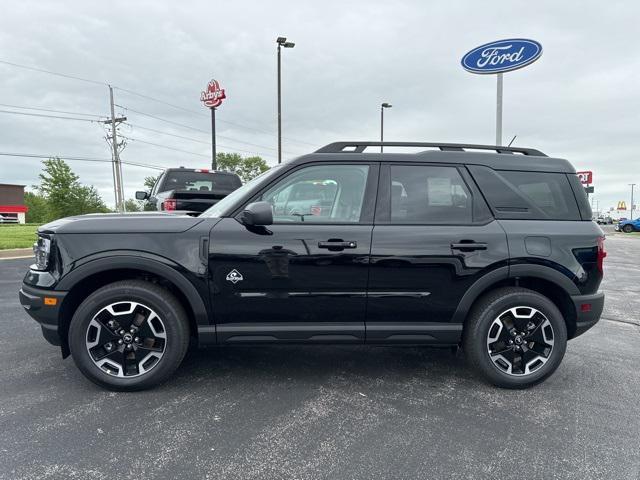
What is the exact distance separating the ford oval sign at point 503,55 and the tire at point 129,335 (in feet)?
35.5

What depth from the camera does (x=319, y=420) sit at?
2.76 m

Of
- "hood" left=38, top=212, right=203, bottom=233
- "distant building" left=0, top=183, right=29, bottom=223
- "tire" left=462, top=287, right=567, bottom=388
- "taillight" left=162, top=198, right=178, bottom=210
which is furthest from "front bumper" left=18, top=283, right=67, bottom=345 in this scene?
"distant building" left=0, top=183, right=29, bottom=223

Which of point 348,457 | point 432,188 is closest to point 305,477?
point 348,457

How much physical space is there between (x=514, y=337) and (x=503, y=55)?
9801 millimetres

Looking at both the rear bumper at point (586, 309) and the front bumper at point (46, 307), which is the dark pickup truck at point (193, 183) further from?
the rear bumper at point (586, 309)

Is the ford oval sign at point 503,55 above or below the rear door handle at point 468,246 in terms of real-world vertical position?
above

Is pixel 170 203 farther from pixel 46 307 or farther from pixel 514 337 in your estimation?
pixel 514 337

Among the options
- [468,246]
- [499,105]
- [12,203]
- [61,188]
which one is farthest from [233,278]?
[12,203]

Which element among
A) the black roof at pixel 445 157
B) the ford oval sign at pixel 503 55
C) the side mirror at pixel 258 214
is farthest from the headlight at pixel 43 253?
the ford oval sign at pixel 503 55

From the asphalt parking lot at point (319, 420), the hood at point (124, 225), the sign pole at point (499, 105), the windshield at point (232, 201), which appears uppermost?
the sign pole at point (499, 105)

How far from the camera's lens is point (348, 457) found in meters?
2.36

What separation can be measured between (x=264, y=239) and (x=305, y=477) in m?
1.57

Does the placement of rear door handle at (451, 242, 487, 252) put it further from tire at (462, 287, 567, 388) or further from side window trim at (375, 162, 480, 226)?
tire at (462, 287, 567, 388)

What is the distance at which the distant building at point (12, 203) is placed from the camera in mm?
64812
